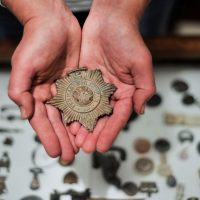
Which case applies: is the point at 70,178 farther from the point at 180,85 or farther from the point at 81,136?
the point at 180,85

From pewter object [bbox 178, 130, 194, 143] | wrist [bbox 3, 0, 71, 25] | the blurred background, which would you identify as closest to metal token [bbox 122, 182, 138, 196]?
the blurred background

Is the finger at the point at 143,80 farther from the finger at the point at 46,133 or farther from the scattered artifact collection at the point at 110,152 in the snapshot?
the finger at the point at 46,133

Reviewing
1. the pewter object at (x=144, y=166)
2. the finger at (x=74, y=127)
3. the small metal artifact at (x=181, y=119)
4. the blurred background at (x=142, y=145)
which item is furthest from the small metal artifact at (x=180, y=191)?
the finger at (x=74, y=127)

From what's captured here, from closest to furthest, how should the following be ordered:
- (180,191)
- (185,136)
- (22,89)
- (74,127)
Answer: (22,89) → (74,127) → (180,191) → (185,136)

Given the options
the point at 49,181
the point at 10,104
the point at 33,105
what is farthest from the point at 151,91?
the point at 10,104

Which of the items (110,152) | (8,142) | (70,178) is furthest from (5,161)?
(110,152)

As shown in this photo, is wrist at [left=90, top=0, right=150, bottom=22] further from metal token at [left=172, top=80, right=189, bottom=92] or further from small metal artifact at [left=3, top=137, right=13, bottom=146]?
small metal artifact at [left=3, top=137, right=13, bottom=146]

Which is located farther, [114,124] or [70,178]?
[70,178]

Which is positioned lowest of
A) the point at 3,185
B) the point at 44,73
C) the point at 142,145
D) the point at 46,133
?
the point at 3,185
